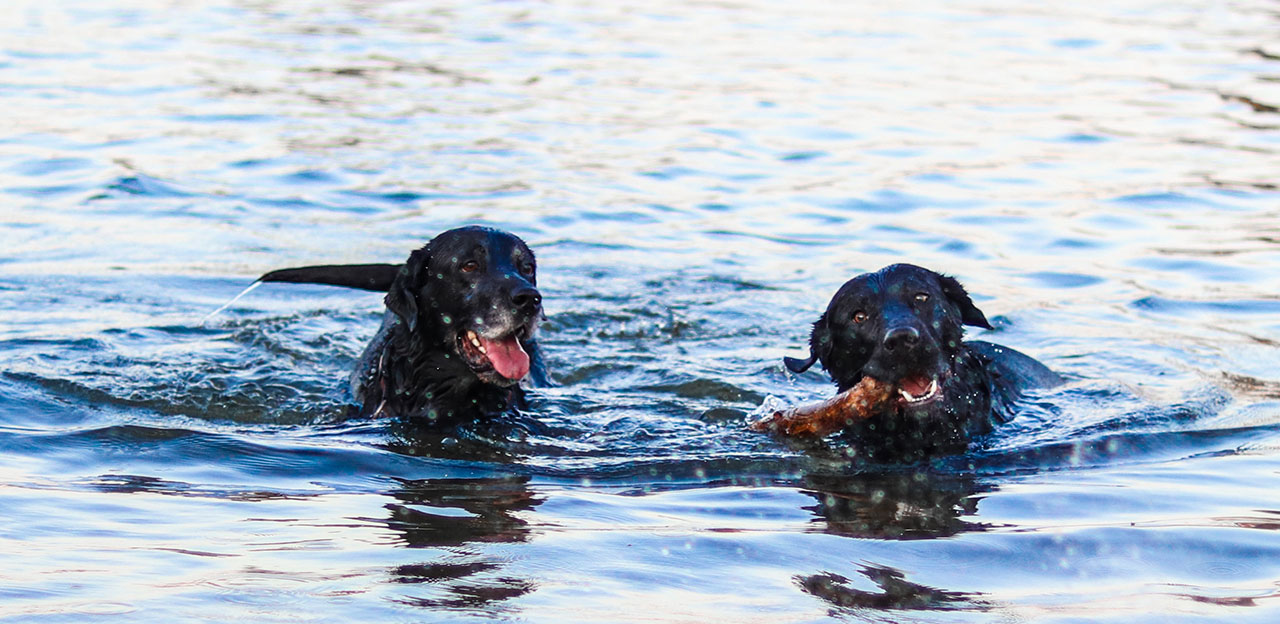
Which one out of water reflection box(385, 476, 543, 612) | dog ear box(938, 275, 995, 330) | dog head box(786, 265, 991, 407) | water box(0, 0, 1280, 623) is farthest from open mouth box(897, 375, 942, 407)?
water reflection box(385, 476, 543, 612)

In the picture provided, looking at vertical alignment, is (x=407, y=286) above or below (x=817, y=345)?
above

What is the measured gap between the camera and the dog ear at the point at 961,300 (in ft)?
23.3

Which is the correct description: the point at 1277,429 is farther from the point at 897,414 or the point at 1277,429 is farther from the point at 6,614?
the point at 6,614

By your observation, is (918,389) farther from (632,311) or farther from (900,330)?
(632,311)

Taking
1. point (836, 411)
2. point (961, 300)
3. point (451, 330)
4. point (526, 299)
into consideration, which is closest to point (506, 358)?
point (451, 330)

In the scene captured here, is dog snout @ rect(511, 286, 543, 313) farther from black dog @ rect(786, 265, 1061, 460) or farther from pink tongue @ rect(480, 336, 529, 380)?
black dog @ rect(786, 265, 1061, 460)

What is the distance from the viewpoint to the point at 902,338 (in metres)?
6.50

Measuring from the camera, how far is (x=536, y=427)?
7520 millimetres

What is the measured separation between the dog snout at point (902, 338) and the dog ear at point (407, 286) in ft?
7.74

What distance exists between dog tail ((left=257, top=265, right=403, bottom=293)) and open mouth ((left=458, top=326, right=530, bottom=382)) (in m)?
0.51

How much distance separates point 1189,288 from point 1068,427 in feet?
11.6

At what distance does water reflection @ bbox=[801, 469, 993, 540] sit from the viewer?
554 centimetres

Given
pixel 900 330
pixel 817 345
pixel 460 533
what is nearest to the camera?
pixel 460 533

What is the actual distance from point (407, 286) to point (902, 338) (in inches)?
98.0
